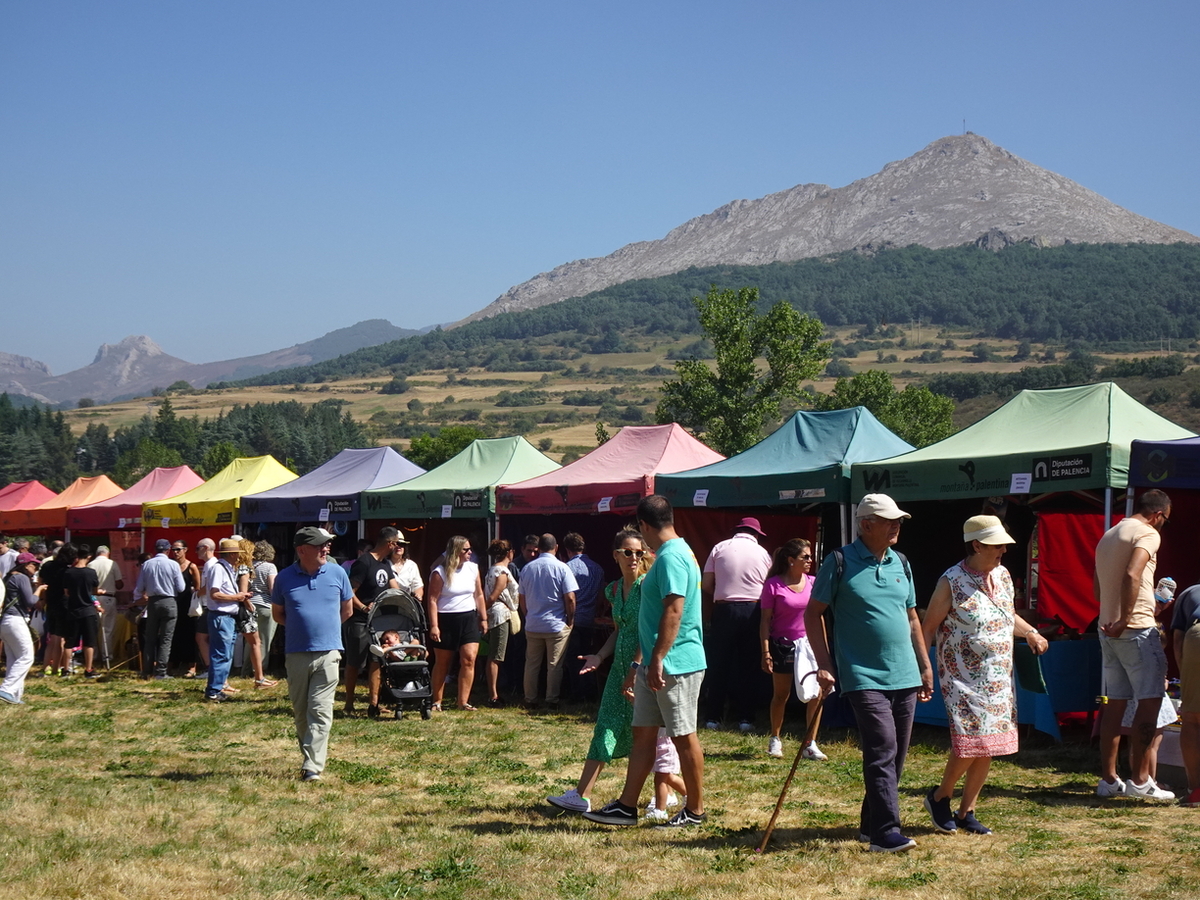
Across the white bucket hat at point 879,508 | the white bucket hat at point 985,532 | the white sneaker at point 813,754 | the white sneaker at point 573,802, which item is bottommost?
the white sneaker at point 813,754

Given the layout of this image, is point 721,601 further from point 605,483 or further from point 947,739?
point 605,483

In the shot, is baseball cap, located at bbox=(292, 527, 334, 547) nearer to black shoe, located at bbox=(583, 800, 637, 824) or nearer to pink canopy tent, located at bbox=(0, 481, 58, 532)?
black shoe, located at bbox=(583, 800, 637, 824)

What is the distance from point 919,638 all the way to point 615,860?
5.68 feet

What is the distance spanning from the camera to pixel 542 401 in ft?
456

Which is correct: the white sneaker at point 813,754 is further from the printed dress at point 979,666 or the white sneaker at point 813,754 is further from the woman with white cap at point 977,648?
the printed dress at point 979,666

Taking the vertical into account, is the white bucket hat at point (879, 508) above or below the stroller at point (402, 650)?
above

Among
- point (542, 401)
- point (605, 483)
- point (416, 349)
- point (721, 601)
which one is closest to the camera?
point (721, 601)

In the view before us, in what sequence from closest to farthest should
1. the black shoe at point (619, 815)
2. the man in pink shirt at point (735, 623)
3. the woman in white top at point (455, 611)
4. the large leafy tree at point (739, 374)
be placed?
the black shoe at point (619, 815), the man in pink shirt at point (735, 623), the woman in white top at point (455, 611), the large leafy tree at point (739, 374)

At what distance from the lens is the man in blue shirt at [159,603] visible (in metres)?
12.9

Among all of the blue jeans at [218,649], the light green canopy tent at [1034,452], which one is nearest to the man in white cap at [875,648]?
the light green canopy tent at [1034,452]

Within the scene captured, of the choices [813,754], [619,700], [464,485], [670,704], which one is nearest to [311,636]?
[619,700]

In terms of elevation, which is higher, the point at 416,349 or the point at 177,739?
the point at 416,349

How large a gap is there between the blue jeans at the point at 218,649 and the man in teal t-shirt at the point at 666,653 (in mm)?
6924

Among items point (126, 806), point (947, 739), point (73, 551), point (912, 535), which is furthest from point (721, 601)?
point (73, 551)
